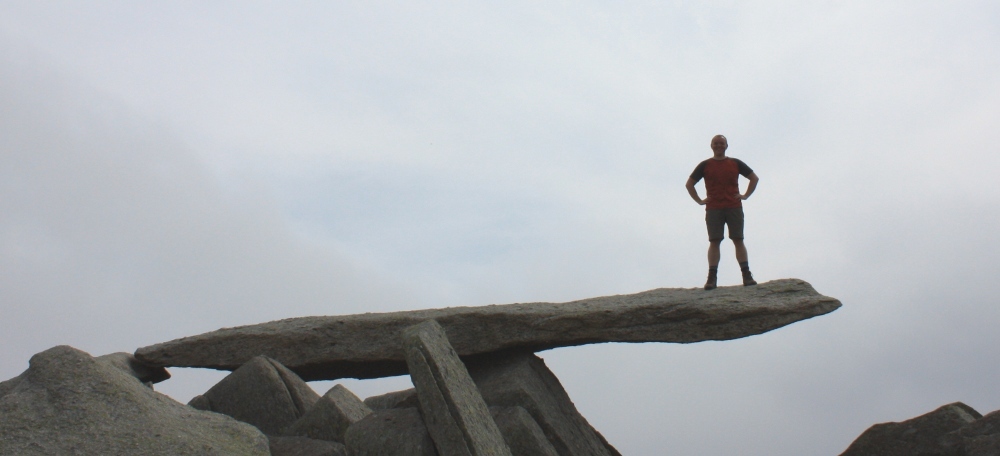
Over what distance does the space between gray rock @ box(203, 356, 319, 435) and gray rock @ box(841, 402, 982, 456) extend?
691 cm

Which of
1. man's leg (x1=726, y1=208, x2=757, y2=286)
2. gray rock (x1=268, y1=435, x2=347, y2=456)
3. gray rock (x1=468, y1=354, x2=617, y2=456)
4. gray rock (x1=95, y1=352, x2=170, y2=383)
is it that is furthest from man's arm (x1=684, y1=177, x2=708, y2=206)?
gray rock (x1=95, y1=352, x2=170, y2=383)

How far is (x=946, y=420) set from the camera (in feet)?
35.6

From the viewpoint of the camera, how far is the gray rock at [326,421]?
11.0m

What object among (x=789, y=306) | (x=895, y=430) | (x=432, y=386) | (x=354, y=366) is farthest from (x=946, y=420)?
(x=354, y=366)

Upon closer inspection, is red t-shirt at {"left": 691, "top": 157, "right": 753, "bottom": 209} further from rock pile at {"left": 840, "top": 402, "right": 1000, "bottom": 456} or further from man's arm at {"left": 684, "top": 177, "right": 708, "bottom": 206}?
rock pile at {"left": 840, "top": 402, "right": 1000, "bottom": 456}

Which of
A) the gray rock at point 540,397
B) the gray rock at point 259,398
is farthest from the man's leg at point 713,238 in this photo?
the gray rock at point 259,398

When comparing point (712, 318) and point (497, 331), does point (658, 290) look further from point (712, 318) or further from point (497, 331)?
point (497, 331)

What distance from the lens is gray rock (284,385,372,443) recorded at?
1096cm

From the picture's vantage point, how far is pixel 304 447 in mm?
10266

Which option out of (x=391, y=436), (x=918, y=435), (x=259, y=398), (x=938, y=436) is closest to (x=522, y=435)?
(x=391, y=436)

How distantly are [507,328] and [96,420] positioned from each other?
5089 millimetres

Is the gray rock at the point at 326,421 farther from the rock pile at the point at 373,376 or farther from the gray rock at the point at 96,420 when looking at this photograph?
the gray rock at the point at 96,420

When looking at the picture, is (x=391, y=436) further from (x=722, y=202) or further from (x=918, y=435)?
(x=918, y=435)

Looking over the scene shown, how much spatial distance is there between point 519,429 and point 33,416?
490 cm
